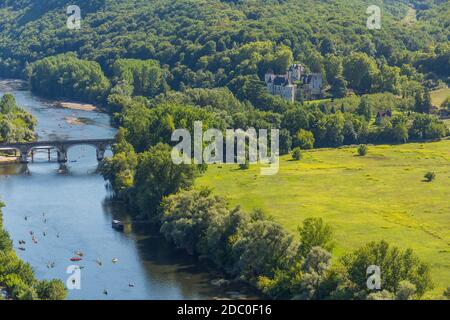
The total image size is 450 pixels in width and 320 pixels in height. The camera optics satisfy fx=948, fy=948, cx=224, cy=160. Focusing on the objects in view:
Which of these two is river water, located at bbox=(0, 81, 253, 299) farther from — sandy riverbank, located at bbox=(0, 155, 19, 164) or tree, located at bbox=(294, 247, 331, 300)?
tree, located at bbox=(294, 247, 331, 300)

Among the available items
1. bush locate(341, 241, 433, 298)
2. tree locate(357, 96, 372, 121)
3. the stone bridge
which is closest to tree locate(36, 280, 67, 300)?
bush locate(341, 241, 433, 298)

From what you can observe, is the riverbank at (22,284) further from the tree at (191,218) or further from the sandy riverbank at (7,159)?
the sandy riverbank at (7,159)

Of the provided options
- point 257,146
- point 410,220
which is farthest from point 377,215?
point 257,146

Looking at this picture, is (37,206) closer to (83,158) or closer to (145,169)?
(145,169)

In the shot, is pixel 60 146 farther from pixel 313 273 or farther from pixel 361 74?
pixel 313 273

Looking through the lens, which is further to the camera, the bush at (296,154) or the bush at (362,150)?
the bush at (362,150)

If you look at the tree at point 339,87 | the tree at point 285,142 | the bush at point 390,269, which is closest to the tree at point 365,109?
the tree at point 339,87
